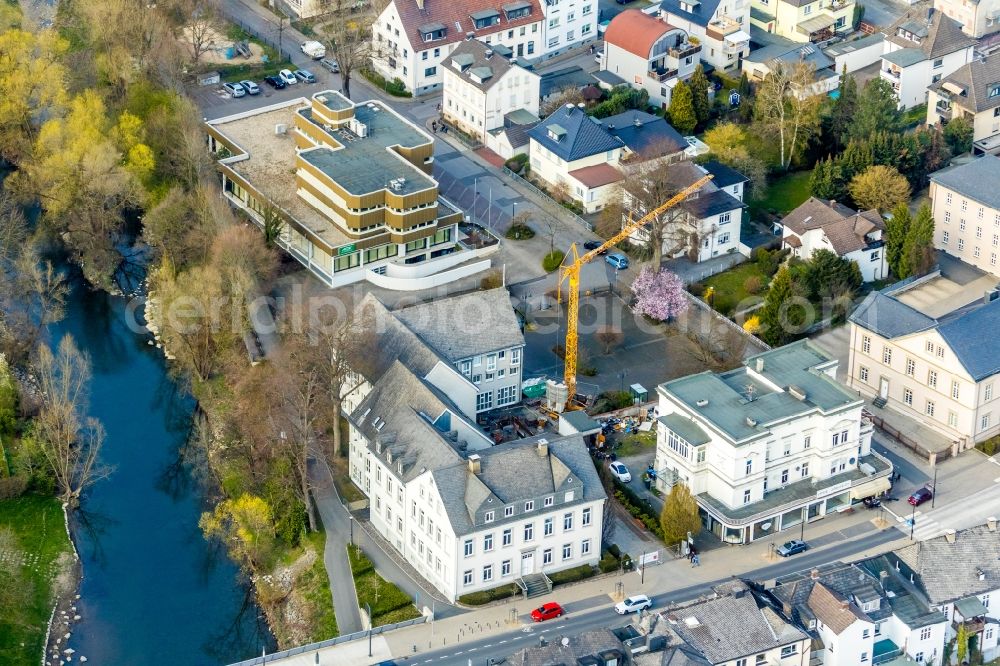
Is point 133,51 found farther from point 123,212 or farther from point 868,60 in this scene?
point 868,60

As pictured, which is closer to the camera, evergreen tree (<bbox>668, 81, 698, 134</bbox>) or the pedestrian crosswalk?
the pedestrian crosswalk

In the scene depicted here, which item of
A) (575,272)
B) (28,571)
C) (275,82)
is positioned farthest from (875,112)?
(28,571)

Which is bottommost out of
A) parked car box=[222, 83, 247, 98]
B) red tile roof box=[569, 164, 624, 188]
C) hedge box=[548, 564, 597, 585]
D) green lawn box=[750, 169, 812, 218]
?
hedge box=[548, 564, 597, 585]

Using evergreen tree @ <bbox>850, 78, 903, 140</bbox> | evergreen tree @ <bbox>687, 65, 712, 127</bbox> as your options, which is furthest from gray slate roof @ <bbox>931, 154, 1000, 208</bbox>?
evergreen tree @ <bbox>687, 65, 712, 127</bbox>

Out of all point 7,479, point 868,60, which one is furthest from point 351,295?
point 868,60

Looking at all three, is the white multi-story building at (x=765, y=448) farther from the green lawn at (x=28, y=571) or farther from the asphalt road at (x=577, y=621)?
the green lawn at (x=28, y=571)

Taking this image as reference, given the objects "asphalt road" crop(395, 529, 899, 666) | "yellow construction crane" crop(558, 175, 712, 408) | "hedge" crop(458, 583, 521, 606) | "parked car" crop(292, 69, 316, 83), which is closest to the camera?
"asphalt road" crop(395, 529, 899, 666)

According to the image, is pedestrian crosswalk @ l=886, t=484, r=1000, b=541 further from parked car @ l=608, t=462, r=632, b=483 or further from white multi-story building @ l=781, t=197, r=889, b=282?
white multi-story building @ l=781, t=197, r=889, b=282

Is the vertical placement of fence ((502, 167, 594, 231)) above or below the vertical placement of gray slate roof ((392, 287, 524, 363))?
below

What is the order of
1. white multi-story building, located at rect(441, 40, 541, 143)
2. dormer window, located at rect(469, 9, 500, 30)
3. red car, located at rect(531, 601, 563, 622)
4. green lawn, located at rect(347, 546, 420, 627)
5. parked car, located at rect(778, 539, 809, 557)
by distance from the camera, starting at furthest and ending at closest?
dormer window, located at rect(469, 9, 500, 30) → white multi-story building, located at rect(441, 40, 541, 143) → parked car, located at rect(778, 539, 809, 557) → green lawn, located at rect(347, 546, 420, 627) → red car, located at rect(531, 601, 563, 622)
